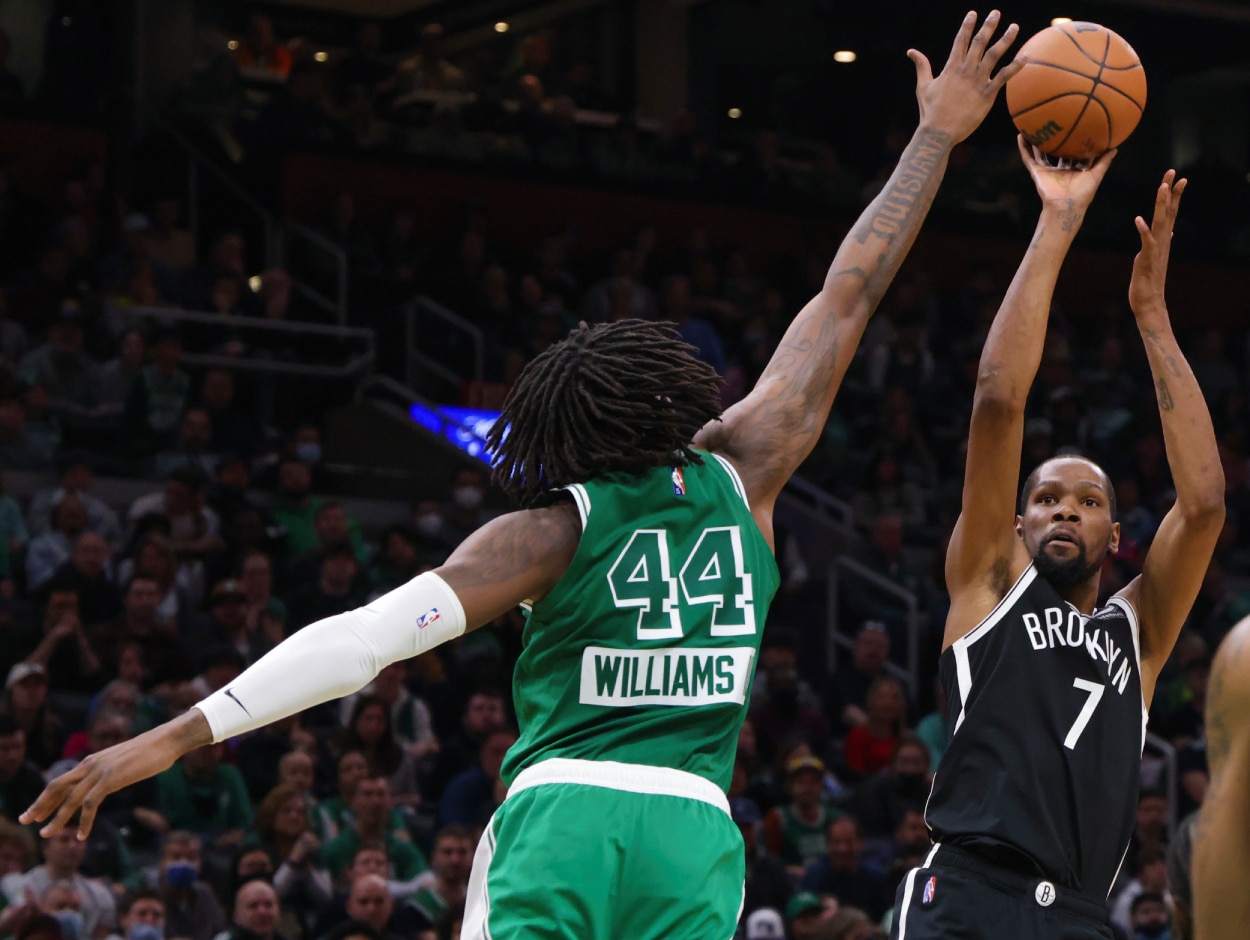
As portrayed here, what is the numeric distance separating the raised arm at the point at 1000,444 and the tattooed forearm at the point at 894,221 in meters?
0.34

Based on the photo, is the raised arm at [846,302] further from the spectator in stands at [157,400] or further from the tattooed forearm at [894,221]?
the spectator in stands at [157,400]

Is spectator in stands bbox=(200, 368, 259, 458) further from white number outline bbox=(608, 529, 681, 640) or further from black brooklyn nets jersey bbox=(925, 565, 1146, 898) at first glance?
white number outline bbox=(608, 529, 681, 640)

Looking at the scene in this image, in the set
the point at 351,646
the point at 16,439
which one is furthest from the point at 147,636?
the point at 351,646

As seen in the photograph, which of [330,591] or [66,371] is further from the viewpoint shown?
[66,371]

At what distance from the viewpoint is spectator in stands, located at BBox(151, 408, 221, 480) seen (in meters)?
11.6

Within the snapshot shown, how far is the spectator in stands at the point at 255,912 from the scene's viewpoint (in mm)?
7754

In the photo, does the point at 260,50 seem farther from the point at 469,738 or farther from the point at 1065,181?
the point at 1065,181

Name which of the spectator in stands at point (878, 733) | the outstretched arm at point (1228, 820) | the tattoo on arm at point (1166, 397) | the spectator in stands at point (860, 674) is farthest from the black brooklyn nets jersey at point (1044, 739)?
the spectator in stands at point (860, 674)

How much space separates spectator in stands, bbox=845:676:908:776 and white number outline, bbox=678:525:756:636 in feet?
25.0

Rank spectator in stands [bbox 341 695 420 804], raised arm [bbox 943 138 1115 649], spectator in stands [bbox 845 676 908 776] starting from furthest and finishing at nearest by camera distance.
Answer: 1. spectator in stands [bbox 845 676 908 776]
2. spectator in stands [bbox 341 695 420 804]
3. raised arm [bbox 943 138 1115 649]

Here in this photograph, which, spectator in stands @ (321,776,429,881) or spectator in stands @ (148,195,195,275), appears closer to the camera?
spectator in stands @ (321,776,429,881)

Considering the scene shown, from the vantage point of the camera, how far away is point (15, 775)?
847 cm

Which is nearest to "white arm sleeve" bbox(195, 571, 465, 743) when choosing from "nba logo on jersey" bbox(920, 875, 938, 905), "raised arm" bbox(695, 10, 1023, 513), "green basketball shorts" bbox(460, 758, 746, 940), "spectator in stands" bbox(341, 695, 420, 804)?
"green basketball shorts" bbox(460, 758, 746, 940)

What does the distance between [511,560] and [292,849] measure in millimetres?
5524
